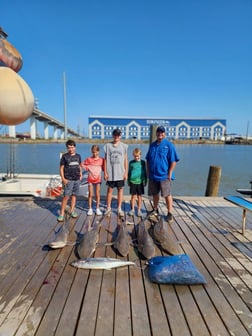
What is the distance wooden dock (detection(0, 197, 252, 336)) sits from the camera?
1432mm

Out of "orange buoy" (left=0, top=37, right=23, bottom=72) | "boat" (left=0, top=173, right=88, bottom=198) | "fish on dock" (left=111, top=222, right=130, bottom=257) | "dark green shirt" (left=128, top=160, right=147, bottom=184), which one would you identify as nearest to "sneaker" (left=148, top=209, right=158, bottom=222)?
"dark green shirt" (left=128, top=160, right=147, bottom=184)

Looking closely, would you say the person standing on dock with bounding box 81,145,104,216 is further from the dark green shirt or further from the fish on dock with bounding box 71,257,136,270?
the fish on dock with bounding box 71,257,136,270

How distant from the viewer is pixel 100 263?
2072 millimetres

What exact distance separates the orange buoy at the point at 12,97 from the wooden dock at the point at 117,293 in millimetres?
1558

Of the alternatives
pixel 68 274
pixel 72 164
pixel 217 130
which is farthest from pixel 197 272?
pixel 217 130

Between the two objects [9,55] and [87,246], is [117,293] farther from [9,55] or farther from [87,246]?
[9,55]

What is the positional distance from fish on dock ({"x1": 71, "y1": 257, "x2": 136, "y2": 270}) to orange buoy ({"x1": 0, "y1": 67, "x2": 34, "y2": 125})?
5.98 ft

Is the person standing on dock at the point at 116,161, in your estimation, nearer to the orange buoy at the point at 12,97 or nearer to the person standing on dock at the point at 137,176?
the person standing on dock at the point at 137,176

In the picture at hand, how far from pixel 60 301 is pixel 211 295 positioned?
4.09ft

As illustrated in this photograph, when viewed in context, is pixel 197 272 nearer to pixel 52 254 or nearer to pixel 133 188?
pixel 52 254


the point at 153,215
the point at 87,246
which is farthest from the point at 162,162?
the point at 87,246

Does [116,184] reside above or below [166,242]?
above

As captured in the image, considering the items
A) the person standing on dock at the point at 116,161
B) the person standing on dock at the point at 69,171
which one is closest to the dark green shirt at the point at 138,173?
the person standing on dock at the point at 116,161

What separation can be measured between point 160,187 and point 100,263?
163cm
